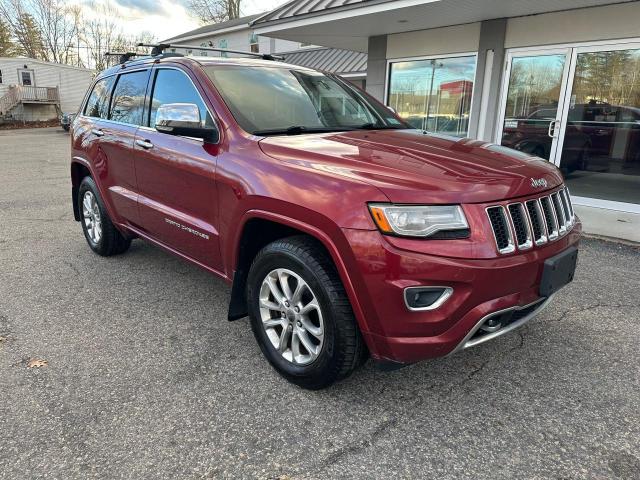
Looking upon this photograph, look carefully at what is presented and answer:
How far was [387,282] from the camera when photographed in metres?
2.19

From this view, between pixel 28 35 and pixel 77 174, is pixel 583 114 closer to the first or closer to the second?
pixel 77 174

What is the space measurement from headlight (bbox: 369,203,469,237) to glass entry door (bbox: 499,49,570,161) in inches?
250

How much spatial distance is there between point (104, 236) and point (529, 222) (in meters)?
4.07

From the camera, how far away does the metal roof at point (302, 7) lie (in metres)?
7.80

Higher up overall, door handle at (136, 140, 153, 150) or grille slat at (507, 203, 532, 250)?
door handle at (136, 140, 153, 150)

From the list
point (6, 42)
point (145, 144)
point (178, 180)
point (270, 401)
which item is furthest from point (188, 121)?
point (6, 42)

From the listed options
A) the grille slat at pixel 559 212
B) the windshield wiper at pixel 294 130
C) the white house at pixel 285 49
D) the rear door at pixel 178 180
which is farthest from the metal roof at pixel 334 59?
the grille slat at pixel 559 212

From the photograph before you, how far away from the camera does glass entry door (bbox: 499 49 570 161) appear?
746 cm

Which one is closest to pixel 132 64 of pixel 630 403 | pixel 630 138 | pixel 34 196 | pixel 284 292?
pixel 284 292

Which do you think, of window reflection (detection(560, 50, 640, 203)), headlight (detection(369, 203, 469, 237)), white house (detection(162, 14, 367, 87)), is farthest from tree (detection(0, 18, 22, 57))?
headlight (detection(369, 203, 469, 237))

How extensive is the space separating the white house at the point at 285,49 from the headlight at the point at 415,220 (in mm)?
9737

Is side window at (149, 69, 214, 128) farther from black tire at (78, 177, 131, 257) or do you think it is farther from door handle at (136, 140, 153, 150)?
black tire at (78, 177, 131, 257)

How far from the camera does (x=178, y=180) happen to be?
3.40m

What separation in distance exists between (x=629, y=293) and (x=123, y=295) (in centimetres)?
446
